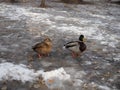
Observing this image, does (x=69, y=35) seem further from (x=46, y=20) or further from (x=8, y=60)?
(x=8, y=60)

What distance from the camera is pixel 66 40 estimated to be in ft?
36.7

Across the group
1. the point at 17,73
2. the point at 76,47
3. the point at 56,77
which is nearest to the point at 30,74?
the point at 17,73

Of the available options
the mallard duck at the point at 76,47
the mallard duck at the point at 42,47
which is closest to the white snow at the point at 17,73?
the mallard duck at the point at 42,47

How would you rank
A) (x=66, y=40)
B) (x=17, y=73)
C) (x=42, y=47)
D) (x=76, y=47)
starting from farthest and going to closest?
(x=66, y=40) → (x=76, y=47) → (x=42, y=47) → (x=17, y=73)

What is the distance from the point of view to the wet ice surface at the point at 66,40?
7550 millimetres

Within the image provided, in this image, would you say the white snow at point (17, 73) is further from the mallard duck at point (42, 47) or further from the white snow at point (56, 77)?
the mallard duck at point (42, 47)

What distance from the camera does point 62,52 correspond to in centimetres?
965

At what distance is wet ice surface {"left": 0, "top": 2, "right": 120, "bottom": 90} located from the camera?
755 centimetres

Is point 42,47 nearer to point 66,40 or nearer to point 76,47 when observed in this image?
point 76,47

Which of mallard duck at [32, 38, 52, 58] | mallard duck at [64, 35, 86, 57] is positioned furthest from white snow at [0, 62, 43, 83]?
mallard duck at [64, 35, 86, 57]

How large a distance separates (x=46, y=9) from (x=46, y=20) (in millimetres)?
3561

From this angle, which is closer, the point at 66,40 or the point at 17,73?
the point at 17,73

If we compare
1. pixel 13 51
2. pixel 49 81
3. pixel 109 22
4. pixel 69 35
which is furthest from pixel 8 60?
pixel 109 22

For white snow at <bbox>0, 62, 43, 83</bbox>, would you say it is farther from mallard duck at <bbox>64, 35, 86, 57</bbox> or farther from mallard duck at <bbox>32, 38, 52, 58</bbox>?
mallard duck at <bbox>64, 35, 86, 57</bbox>
